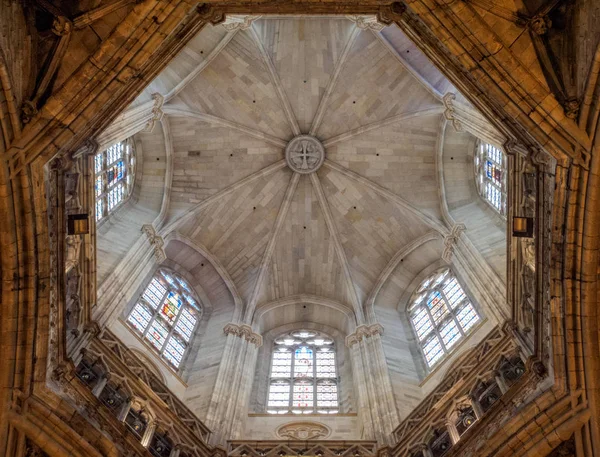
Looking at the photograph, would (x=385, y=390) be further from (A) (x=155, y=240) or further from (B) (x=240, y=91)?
(B) (x=240, y=91)

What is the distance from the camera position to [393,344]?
848 inches

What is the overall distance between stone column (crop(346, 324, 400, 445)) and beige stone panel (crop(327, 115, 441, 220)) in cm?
551

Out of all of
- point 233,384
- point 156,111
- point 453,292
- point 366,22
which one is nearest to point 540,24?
point 366,22

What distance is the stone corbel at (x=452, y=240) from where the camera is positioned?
21516 mm

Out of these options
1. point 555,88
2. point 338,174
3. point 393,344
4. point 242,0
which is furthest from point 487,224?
point 242,0

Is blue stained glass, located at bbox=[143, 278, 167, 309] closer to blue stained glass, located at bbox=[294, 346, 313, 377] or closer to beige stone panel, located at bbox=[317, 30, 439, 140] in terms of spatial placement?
blue stained glass, located at bbox=[294, 346, 313, 377]

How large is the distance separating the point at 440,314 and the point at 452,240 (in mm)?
2354

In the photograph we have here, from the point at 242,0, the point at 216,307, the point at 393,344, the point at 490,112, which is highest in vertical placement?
the point at 216,307

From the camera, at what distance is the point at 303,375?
862 inches

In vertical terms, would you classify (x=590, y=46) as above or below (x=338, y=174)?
Answer: below

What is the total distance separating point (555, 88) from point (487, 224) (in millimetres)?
10781

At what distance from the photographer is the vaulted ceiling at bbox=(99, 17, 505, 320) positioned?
23.9 metres

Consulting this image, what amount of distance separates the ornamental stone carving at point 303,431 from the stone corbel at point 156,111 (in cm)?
950

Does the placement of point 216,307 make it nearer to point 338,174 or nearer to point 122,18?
point 338,174
